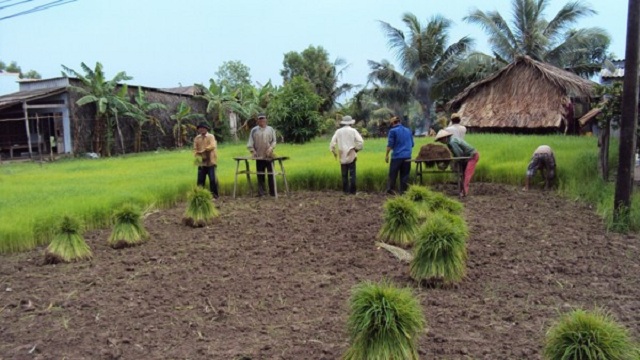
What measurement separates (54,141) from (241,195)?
46.2ft

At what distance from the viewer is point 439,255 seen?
Result: 5.34 m

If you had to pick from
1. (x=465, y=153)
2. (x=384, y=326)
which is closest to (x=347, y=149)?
(x=465, y=153)

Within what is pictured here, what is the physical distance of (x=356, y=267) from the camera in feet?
20.3

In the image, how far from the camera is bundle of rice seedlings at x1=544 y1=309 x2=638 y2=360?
10.6 ft

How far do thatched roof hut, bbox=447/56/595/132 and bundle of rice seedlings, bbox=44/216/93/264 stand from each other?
701 inches

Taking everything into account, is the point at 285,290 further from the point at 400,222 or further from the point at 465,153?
the point at 465,153

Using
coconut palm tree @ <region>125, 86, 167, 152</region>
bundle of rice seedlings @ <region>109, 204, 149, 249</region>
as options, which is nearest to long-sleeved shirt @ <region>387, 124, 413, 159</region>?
bundle of rice seedlings @ <region>109, 204, 149, 249</region>

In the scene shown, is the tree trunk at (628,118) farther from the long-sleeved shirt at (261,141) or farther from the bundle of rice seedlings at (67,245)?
the bundle of rice seedlings at (67,245)

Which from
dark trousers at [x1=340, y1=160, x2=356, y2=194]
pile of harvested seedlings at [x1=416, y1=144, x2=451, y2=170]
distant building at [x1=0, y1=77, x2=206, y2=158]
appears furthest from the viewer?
distant building at [x1=0, y1=77, x2=206, y2=158]

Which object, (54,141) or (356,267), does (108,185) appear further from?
(54,141)

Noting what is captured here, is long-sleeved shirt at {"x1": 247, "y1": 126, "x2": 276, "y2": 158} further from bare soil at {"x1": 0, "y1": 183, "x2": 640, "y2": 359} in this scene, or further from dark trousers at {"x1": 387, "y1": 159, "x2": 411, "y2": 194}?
bare soil at {"x1": 0, "y1": 183, "x2": 640, "y2": 359}

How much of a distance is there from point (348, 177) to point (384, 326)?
316 inches

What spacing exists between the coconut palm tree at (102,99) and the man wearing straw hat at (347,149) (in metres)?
13.7

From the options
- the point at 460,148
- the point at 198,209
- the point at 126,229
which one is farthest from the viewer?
the point at 460,148
